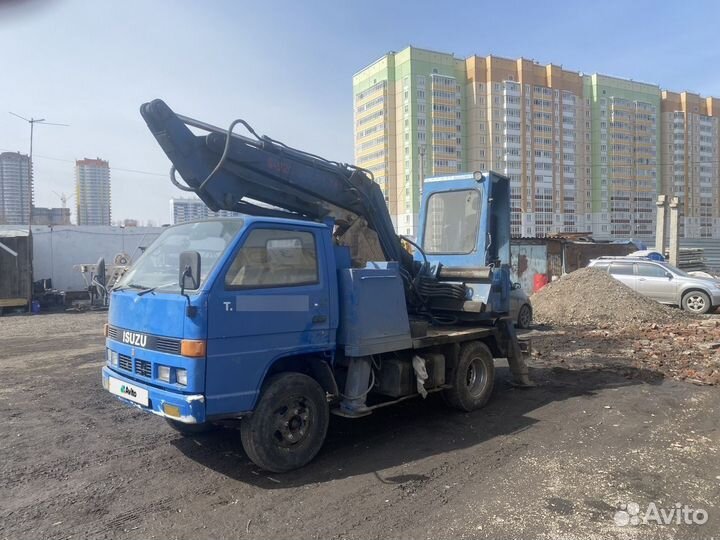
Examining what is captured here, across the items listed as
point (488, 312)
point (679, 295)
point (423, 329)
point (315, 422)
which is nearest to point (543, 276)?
point (679, 295)

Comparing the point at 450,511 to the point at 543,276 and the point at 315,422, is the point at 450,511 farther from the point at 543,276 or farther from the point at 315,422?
the point at 543,276

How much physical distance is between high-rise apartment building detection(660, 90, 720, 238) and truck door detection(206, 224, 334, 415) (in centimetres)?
9446

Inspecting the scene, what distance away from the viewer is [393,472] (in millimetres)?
4812

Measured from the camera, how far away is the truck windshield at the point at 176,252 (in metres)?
4.73

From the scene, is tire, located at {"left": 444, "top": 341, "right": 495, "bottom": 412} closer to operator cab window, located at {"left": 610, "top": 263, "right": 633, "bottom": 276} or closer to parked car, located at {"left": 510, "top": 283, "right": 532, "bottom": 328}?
parked car, located at {"left": 510, "top": 283, "right": 532, "bottom": 328}

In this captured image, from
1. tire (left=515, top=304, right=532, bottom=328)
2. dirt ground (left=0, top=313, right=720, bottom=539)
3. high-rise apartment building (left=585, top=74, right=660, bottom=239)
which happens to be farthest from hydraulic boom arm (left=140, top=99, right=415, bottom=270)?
high-rise apartment building (left=585, top=74, right=660, bottom=239)

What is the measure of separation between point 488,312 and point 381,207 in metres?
2.14

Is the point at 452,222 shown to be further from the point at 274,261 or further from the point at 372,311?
the point at 274,261

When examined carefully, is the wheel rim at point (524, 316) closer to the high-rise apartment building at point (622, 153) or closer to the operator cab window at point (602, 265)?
the operator cab window at point (602, 265)

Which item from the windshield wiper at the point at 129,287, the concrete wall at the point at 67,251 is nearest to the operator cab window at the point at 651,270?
the windshield wiper at the point at 129,287

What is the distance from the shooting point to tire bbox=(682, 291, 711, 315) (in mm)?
16391

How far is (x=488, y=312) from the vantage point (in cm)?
744

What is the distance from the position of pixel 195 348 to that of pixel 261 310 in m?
0.68

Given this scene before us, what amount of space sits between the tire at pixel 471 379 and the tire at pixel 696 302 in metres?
12.6
